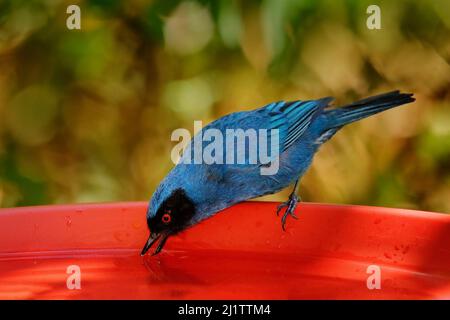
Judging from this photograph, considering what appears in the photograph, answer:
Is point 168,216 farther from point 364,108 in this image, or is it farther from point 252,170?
point 364,108

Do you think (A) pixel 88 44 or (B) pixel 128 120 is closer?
(A) pixel 88 44

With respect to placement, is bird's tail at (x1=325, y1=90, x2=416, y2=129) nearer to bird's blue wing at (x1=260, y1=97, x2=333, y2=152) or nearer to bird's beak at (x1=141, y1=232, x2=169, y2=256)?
bird's blue wing at (x1=260, y1=97, x2=333, y2=152)

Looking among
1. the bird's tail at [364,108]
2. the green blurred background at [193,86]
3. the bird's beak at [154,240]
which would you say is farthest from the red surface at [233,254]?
the green blurred background at [193,86]

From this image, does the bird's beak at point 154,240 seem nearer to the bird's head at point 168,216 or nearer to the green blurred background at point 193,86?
the bird's head at point 168,216

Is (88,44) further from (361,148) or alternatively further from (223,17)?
(361,148)
